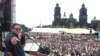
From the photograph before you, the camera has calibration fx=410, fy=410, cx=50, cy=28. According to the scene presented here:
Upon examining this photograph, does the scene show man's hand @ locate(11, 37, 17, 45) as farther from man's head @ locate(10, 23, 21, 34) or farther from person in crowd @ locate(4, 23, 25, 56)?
man's head @ locate(10, 23, 21, 34)

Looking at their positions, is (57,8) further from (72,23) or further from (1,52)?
(1,52)

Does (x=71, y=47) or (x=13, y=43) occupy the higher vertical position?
(x=13, y=43)

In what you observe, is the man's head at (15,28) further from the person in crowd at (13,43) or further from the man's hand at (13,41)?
the man's hand at (13,41)

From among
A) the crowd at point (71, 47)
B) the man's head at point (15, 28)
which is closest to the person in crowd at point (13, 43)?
the man's head at point (15, 28)

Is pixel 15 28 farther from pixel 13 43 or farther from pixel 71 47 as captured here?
pixel 71 47

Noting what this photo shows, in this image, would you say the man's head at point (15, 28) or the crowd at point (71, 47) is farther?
the crowd at point (71, 47)

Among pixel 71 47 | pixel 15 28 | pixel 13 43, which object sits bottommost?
pixel 71 47

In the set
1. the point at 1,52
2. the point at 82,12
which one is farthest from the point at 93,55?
the point at 82,12

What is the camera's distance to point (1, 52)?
7.84 metres

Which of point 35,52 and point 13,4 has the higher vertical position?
point 13,4

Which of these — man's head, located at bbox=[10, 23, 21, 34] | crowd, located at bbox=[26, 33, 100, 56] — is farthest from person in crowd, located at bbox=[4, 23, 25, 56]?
crowd, located at bbox=[26, 33, 100, 56]

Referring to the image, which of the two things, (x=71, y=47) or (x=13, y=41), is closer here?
(x=13, y=41)

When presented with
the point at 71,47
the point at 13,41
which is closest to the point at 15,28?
the point at 13,41

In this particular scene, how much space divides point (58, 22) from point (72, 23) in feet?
30.3
